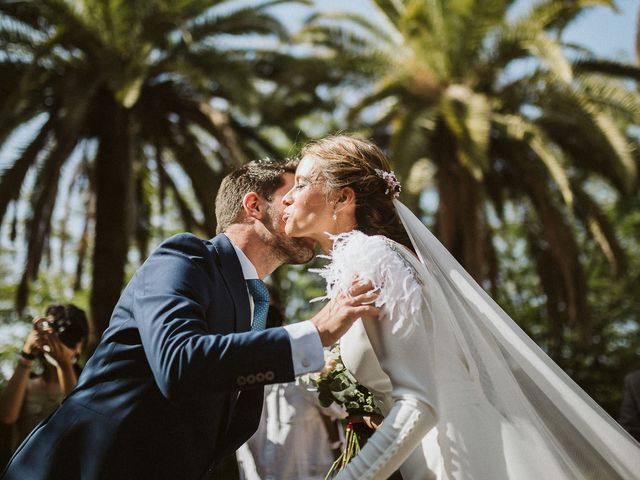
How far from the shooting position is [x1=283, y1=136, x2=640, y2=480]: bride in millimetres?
2295

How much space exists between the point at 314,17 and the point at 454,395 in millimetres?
11451

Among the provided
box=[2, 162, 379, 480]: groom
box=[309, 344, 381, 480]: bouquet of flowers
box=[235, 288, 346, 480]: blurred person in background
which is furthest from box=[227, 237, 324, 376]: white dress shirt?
box=[235, 288, 346, 480]: blurred person in background

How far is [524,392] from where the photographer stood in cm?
262

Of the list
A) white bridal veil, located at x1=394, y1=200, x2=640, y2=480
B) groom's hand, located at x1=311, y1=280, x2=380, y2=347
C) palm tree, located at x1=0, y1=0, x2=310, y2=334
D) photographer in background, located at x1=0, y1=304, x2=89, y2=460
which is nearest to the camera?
groom's hand, located at x1=311, y1=280, x2=380, y2=347

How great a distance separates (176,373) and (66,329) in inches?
117

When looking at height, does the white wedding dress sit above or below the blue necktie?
below

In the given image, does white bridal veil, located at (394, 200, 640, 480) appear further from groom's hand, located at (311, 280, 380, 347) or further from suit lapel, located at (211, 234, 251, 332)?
suit lapel, located at (211, 234, 251, 332)

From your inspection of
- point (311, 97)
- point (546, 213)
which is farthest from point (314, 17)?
point (546, 213)

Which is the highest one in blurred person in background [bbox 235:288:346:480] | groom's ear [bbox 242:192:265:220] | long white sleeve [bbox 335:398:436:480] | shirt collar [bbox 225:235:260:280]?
groom's ear [bbox 242:192:265:220]

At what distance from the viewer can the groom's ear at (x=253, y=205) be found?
3.08 meters

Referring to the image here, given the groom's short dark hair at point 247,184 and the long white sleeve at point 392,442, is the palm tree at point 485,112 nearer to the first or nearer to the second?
the groom's short dark hair at point 247,184

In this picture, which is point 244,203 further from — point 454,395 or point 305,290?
point 305,290

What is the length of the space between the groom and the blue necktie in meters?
0.15

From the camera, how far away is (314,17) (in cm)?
1309
